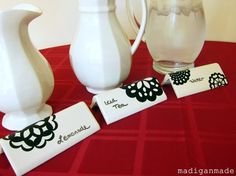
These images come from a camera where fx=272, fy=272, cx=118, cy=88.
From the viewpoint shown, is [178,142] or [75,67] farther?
[75,67]

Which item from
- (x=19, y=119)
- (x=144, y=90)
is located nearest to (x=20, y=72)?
(x=19, y=119)

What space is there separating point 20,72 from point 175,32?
30cm

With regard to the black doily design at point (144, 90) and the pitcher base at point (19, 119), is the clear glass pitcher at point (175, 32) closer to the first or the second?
the black doily design at point (144, 90)

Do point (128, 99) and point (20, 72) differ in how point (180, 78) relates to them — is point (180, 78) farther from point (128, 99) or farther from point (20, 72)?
point (20, 72)

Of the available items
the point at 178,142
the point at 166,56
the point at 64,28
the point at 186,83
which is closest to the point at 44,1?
the point at 64,28

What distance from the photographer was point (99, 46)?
416mm

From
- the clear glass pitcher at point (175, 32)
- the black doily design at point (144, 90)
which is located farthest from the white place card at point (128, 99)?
the clear glass pitcher at point (175, 32)

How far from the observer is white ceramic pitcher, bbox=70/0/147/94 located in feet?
1.35

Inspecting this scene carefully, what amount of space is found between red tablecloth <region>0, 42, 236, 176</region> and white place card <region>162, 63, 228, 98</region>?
0.01 m

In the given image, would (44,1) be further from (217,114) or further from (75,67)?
(217,114)

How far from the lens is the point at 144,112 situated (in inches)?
16.0

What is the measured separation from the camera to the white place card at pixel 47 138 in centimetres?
30

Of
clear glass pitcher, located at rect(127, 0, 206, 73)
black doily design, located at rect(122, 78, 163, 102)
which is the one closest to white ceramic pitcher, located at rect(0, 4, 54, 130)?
black doily design, located at rect(122, 78, 163, 102)

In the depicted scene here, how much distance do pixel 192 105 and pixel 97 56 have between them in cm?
16
